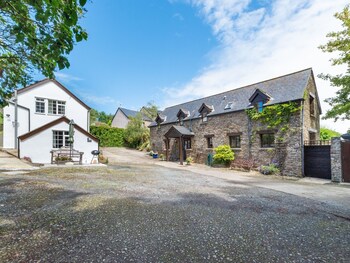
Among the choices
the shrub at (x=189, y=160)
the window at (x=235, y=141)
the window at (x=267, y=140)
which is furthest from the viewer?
the shrub at (x=189, y=160)

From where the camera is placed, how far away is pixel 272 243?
371cm

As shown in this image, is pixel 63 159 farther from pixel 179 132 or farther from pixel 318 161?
pixel 318 161

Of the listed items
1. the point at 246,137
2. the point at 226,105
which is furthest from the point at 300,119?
the point at 226,105

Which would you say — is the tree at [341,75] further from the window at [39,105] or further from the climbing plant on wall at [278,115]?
the window at [39,105]

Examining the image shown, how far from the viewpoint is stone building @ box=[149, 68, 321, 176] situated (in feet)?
46.8

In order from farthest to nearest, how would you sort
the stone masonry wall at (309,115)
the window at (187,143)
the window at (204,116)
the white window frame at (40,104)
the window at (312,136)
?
the window at (187,143) → the window at (204,116) → the white window frame at (40,104) → the window at (312,136) → the stone masonry wall at (309,115)

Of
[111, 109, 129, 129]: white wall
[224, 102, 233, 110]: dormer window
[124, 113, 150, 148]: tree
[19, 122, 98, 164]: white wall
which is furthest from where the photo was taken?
[111, 109, 129, 129]: white wall

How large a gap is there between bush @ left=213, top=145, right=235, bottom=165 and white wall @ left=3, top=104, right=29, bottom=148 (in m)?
19.4

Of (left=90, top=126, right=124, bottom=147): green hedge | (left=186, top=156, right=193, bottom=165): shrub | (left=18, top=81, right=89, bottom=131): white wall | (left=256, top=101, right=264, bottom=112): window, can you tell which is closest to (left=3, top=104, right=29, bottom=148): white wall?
(left=18, top=81, right=89, bottom=131): white wall

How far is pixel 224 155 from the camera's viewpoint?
704 inches

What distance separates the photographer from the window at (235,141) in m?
18.0

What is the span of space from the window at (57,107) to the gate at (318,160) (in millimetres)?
24065

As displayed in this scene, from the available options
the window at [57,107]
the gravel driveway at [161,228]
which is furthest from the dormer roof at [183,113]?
the gravel driveway at [161,228]

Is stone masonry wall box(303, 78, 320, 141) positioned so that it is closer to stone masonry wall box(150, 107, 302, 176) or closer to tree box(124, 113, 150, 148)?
stone masonry wall box(150, 107, 302, 176)
